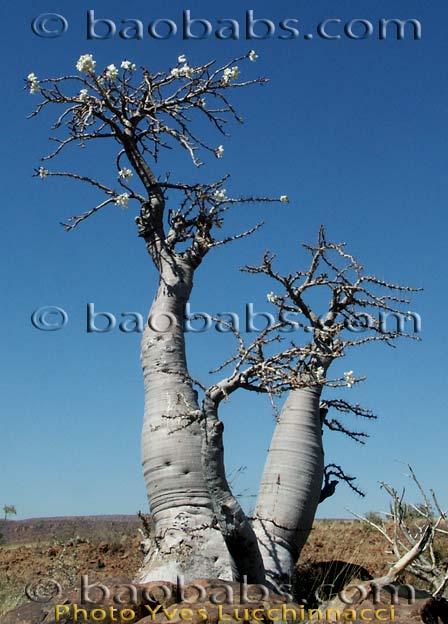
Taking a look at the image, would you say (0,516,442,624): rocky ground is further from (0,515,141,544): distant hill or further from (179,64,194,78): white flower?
(179,64,194,78): white flower

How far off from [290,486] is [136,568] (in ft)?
9.98

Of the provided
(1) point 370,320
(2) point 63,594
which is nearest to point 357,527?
(1) point 370,320

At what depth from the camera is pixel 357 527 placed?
10.9 metres

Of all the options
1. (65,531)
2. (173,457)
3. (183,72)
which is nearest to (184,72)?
(183,72)

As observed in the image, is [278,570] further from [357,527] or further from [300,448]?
[357,527]

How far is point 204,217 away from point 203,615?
164 inches

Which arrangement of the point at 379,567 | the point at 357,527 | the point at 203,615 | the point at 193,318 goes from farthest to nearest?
the point at 357,527 → the point at 379,567 → the point at 193,318 → the point at 203,615

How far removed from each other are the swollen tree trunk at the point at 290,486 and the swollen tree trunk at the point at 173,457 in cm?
44

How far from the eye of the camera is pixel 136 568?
26.7 ft

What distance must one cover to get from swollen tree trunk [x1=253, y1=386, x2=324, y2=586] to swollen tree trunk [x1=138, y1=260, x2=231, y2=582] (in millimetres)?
441

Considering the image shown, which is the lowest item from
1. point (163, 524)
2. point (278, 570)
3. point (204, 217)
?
point (278, 570)

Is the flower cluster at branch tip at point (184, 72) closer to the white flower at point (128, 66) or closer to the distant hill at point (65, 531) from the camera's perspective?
the white flower at point (128, 66)

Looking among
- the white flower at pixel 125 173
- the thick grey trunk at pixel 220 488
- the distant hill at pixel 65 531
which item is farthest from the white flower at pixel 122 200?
the distant hill at pixel 65 531

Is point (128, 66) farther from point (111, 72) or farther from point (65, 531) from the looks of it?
point (65, 531)
